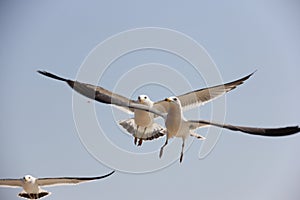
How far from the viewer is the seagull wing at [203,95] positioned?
7520mm

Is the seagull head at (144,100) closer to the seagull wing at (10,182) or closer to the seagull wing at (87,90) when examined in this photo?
the seagull wing at (87,90)

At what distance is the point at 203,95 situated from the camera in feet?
24.9

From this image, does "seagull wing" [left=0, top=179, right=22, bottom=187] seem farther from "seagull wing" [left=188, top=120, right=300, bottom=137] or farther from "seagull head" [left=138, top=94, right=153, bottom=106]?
"seagull wing" [left=188, top=120, right=300, bottom=137]

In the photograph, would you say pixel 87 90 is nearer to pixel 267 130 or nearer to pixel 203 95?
pixel 203 95

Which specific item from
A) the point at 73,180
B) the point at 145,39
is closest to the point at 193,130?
the point at 145,39

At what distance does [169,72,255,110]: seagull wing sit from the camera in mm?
7520

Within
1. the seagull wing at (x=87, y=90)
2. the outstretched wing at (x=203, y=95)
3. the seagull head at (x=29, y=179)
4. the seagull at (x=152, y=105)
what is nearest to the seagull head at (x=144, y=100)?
the seagull at (x=152, y=105)

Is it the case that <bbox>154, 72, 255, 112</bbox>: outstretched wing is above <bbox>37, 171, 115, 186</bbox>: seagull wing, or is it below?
above

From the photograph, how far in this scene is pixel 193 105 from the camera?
7520mm

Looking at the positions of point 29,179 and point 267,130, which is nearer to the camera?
A: point 267,130

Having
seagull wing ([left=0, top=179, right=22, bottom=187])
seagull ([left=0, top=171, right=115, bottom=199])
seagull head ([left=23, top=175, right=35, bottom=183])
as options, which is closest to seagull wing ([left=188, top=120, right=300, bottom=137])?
seagull ([left=0, top=171, right=115, bottom=199])

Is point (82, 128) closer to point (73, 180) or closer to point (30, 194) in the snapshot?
point (73, 180)

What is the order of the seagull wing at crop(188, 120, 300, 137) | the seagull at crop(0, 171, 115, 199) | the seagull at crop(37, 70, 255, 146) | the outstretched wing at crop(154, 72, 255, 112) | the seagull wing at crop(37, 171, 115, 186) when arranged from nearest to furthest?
the seagull wing at crop(188, 120, 300, 137), the seagull at crop(37, 70, 255, 146), the outstretched wing at crop(154, 72, 255, 112), the seagull wing at crop(37, 171, 115, 186), the seagull at crop(0, 171, 115, 199)

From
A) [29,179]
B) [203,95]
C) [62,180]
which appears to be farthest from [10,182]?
[203,95]
